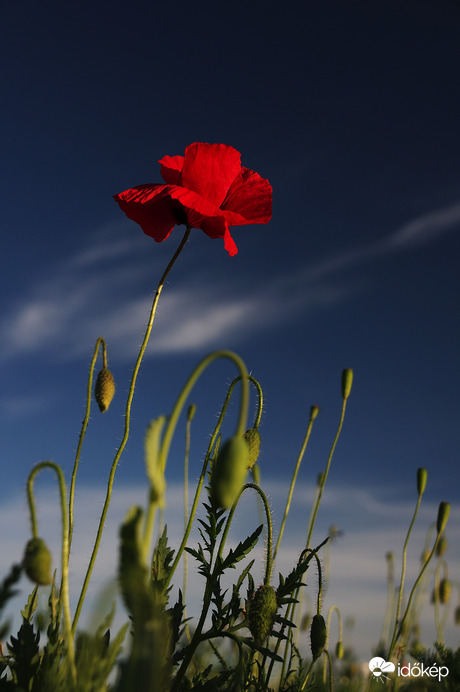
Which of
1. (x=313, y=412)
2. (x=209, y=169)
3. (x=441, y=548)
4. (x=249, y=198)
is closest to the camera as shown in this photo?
(x=209, y=169)

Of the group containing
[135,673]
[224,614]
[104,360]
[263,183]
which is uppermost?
[263,183]

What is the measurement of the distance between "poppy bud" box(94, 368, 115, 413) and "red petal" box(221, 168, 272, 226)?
0.67 metres

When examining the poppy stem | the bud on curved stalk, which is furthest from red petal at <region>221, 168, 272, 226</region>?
the bud on curved stalk

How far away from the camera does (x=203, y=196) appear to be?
1.95 m

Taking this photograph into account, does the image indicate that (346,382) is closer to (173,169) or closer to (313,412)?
(313,412)

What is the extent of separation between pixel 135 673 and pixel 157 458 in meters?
0.25

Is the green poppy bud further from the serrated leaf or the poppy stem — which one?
the poppy stem

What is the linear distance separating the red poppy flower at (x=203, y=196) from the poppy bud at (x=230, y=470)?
1.17 m

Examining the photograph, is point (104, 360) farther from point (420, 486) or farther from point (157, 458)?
point (420, 486)

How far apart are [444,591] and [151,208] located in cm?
282

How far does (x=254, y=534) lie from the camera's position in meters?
1.66

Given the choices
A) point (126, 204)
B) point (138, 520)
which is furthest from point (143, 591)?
point (126, 204)

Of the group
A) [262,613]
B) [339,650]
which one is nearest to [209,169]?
[262,613]

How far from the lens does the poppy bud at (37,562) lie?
37.1 inches
